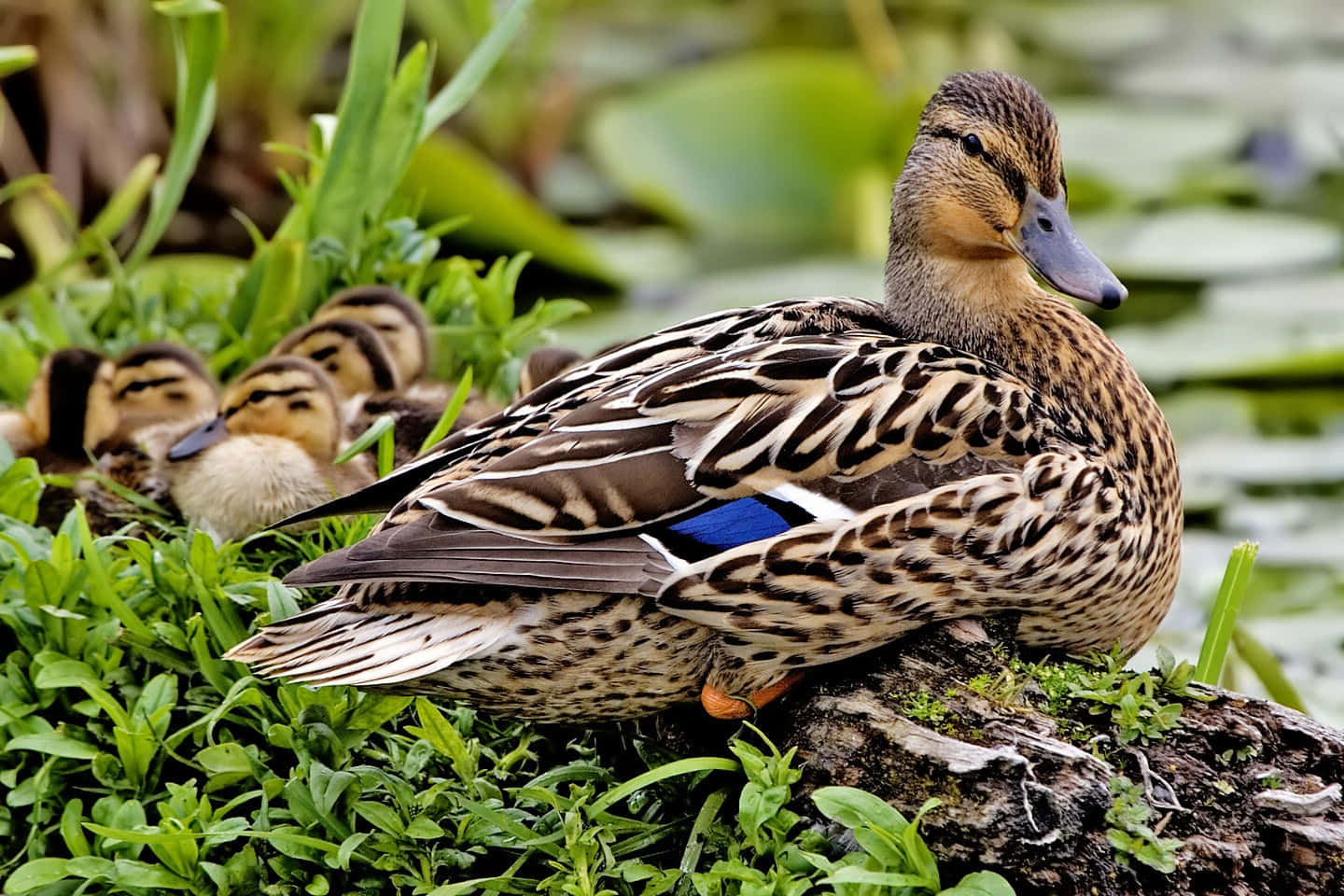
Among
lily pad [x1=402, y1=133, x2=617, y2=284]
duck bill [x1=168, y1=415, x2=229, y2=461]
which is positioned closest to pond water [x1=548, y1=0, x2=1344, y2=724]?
lily pad [x1=402, y1=133, x2=617, y2=284]

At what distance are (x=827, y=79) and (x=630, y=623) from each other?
4.51m

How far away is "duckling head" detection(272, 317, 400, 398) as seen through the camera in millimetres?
3914

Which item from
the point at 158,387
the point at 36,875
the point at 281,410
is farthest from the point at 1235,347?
the point at 36,875

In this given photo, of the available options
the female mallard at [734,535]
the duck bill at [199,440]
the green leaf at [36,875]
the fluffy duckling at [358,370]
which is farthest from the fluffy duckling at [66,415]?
the green leaf at [36,875]

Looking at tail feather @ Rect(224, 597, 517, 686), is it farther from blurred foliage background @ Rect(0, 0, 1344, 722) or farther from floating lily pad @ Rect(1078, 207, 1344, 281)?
floating lily pad @ Rect(1078, 207, 1344, 281)

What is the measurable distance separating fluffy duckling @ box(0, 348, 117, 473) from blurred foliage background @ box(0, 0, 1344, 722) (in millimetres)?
858

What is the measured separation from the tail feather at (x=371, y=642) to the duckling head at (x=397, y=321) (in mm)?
1293

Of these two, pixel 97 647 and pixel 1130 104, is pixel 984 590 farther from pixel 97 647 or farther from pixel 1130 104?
pixel 1130 104

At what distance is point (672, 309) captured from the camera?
607cm

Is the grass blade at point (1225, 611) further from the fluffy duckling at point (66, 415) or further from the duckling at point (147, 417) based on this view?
the fluffy duckling at point (66, 415)

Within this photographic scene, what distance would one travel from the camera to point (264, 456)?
3572mm

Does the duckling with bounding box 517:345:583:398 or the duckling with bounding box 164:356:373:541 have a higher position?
the duckling with bounding box 517:345:583:398

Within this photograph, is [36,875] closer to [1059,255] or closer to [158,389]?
[158,389]

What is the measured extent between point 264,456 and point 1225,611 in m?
1.88
